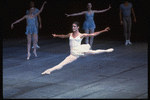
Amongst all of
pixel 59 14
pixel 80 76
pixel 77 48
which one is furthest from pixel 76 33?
pixel 59 14

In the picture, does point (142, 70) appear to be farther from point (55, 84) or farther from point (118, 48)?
point (118, 48)

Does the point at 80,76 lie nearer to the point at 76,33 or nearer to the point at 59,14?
the point at 76,33

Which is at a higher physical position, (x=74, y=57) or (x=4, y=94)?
(x=74, y=57)

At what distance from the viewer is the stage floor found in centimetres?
720

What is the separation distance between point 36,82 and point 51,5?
50.9 ft

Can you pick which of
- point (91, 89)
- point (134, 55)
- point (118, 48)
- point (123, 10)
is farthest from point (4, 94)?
point (123, 10)

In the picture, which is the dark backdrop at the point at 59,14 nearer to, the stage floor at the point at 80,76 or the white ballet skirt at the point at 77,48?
the stage floor at the point at 80,76

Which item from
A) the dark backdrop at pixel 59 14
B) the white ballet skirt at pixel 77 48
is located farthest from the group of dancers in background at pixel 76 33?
the dark backdrop at pixel 59 14

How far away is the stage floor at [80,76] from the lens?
7.20 meters

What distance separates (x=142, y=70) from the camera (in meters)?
9.20

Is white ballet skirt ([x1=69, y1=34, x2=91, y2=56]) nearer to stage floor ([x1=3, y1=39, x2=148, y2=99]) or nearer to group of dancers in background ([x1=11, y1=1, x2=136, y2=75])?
group of dancers in background ([x1=11, y1=1, x2=136, y2=75])

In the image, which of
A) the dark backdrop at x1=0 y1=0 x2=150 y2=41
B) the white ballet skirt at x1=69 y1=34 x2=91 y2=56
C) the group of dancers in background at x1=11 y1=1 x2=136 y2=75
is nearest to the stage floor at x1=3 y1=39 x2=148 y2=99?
the group of dancers in background at x1=11 y1=1 x2=136 y2=75

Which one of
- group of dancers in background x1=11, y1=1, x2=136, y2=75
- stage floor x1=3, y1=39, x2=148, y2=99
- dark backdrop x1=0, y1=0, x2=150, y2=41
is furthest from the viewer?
dark backdrop x1=0, y1=0, x2=150, y2=41

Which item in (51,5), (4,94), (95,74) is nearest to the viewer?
(4,94)
